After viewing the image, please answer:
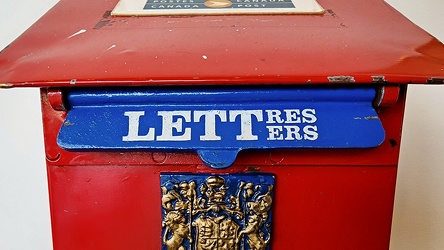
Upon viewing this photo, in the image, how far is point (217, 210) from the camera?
1.19 m

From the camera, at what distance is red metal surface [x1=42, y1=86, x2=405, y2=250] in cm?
118

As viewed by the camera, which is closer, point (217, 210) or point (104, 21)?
point (217, 210)

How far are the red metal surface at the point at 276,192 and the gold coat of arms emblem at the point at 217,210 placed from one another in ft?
0.07

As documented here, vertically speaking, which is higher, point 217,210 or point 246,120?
point 246,120

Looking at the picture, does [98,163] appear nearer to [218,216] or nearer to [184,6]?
[218,216]

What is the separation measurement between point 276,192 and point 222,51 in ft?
1.04

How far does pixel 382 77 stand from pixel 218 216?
0.44 metres

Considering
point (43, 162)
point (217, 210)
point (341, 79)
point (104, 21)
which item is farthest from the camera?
point (43, 162)

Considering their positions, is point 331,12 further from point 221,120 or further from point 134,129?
→ point 134,129

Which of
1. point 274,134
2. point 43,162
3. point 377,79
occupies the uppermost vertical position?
point 377,79

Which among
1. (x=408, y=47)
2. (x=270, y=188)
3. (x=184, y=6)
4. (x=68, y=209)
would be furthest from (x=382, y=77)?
(x=68, y=209)

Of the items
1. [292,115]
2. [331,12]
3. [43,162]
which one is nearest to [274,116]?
[292,115]

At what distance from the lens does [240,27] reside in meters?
1.25

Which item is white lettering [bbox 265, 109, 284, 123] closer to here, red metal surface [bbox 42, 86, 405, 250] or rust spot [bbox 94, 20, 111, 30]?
red metal surface [bbox 42, 86, 405, 250]
